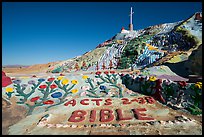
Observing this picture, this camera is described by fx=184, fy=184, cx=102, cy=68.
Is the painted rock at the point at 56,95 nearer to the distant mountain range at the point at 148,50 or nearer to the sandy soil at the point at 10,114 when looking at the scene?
the sandy soil at the point at 10,114

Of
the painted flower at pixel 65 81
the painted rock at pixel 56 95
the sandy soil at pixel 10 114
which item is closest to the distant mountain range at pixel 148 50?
the painted flower at pixel 65 81

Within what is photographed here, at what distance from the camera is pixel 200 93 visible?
726 cm

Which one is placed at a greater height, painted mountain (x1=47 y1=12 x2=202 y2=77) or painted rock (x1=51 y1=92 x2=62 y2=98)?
painted mountain (x1=47 y1=12 x2=202 y2=77)

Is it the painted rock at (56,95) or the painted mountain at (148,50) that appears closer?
the painted rock at (56,95)

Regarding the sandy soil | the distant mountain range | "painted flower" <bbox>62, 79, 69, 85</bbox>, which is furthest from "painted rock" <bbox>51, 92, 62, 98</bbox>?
the distant mountain range

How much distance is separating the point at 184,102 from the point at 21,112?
7.09 metres

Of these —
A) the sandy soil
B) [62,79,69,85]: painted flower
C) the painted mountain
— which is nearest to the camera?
the sandy soil

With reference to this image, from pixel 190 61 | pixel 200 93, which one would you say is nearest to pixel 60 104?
pixel 200 93

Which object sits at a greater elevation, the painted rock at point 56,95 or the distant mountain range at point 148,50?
the distant mountain range at point 148,50

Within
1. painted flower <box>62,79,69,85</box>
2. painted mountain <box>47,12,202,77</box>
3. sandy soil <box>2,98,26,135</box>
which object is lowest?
sandy soil <box>2,98,26,135</box>

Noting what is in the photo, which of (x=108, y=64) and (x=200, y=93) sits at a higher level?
(x=108, y=64)

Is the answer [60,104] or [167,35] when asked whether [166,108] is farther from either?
[167,35]

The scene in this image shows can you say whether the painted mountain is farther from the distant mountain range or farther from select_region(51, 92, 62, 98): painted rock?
select_region(51, 92, 62, 98): painted rock

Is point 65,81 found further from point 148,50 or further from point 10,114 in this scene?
point 148,50
